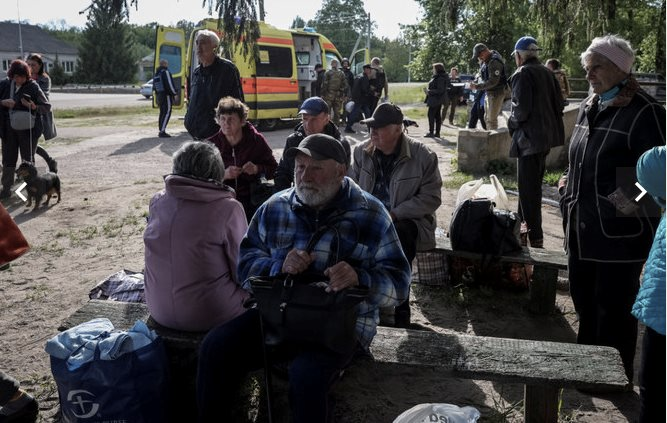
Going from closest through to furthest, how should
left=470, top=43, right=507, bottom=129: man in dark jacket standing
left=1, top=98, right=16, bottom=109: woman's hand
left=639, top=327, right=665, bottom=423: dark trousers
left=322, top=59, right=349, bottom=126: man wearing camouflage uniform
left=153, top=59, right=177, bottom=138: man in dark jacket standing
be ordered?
left=639, top=327, right=665, bottom=423: dark trousers < left=1, top=98, right=16, bottom=109: woman's hand < left=470, top=43, right=507, bottom=129: man in dark jacket standing < left=153, top=59, right=177, bottom=138: man in dark jacket standing < left=322, top=59, right=349, bottom=126: man wearing camouflage uniform

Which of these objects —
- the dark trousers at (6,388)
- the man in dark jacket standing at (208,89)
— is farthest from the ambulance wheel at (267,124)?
the dark trousers at (6,388)

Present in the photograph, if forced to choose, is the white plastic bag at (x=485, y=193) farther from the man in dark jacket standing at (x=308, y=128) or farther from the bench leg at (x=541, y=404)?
the bench leg at (x=541, y=404)

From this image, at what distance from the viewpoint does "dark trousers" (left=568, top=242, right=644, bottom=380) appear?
3184 millimetres

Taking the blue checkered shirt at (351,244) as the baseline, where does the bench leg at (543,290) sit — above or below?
below

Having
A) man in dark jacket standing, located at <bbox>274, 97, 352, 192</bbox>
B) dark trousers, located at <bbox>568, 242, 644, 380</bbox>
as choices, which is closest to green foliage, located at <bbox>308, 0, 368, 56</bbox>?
man in dark jacket standing, located at <bbox>274, 97, 352, 192</bbox>

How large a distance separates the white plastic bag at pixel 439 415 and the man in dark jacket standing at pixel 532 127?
3.12m

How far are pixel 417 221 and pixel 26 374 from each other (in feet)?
8.44

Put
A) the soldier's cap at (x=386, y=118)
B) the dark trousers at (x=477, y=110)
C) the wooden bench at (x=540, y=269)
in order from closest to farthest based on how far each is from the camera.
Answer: the soldier's cap at (x=386, y=118) < the wooden bench at (x=540, y=269) < the dark trousers at (x=477, y=110)

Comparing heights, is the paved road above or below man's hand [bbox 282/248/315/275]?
above

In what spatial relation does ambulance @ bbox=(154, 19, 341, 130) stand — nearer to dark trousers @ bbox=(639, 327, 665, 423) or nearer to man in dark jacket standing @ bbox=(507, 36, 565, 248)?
man in dark jacket standing @ bbox=(507, 36, 565, 248)

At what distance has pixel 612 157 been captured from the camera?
3.05 metres

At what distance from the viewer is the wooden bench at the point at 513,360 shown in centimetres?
267

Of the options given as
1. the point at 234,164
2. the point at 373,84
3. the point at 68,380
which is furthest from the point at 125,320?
the point at 373,84

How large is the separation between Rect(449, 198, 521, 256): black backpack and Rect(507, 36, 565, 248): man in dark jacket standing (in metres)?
0.88
